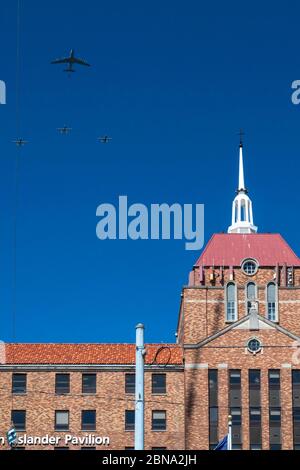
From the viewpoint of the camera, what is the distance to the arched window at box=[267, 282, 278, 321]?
97000mm

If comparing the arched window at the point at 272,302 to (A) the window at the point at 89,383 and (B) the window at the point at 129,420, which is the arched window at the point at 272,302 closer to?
(B) the window at the point at 129,420

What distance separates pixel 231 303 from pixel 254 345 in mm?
5003

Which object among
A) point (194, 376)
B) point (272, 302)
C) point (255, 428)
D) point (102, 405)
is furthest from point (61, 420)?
point (272, 302)

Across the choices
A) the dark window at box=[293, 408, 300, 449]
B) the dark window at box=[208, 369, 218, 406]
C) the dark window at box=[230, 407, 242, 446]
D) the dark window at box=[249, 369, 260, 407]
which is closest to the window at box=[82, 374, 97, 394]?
the dark window at box=[208, 369, 218, 406]

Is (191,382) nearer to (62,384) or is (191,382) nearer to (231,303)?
(231,303)

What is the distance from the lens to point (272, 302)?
97.8 meters

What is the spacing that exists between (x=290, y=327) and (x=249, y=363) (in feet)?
18.0

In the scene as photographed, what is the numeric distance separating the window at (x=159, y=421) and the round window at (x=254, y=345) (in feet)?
30.6

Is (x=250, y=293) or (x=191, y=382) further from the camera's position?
(x=250, y=293)

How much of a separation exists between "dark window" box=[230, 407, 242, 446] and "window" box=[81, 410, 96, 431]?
11.9 metres

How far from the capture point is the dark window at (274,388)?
305 feet
